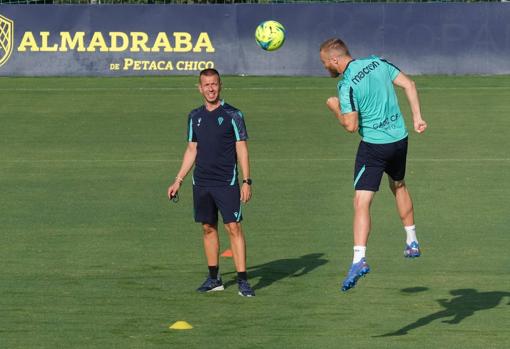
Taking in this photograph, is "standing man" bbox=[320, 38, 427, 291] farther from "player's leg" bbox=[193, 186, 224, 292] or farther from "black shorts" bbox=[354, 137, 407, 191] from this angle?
"player's leg" bbox=[193, 186, 224, 292]

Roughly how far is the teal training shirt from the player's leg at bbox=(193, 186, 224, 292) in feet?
6.04

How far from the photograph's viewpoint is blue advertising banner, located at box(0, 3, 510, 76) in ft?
115

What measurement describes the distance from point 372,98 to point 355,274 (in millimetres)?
1537

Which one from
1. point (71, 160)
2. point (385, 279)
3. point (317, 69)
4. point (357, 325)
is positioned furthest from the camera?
point (317, 69)

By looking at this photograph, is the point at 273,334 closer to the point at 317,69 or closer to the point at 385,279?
the point at 385,279

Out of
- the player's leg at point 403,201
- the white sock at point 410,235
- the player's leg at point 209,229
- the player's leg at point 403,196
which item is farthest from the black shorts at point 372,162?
the player's leg at point 209,229

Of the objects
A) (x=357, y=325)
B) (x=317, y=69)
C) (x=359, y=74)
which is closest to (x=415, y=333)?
(x=357, y=325)

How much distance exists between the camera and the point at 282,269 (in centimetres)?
1336

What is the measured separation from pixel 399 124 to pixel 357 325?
1.78 metres

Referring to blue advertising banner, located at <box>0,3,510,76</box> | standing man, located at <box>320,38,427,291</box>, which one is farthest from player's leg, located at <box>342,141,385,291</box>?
blue advertising banner, located at <box>0,3,510,76</box>

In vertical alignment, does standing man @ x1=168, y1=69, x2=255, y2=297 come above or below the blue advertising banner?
below

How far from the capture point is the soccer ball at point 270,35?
34750mm

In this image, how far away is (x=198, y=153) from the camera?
1237 cm

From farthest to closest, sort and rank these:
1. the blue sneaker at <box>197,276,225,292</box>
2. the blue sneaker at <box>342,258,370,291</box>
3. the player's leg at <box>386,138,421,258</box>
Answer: the blue sneaker at <box>197,276,225,292</box>, the player's leg at <box>386,138,421,258</box>, the blue sneaker at <box>342,258,370,291</box>
